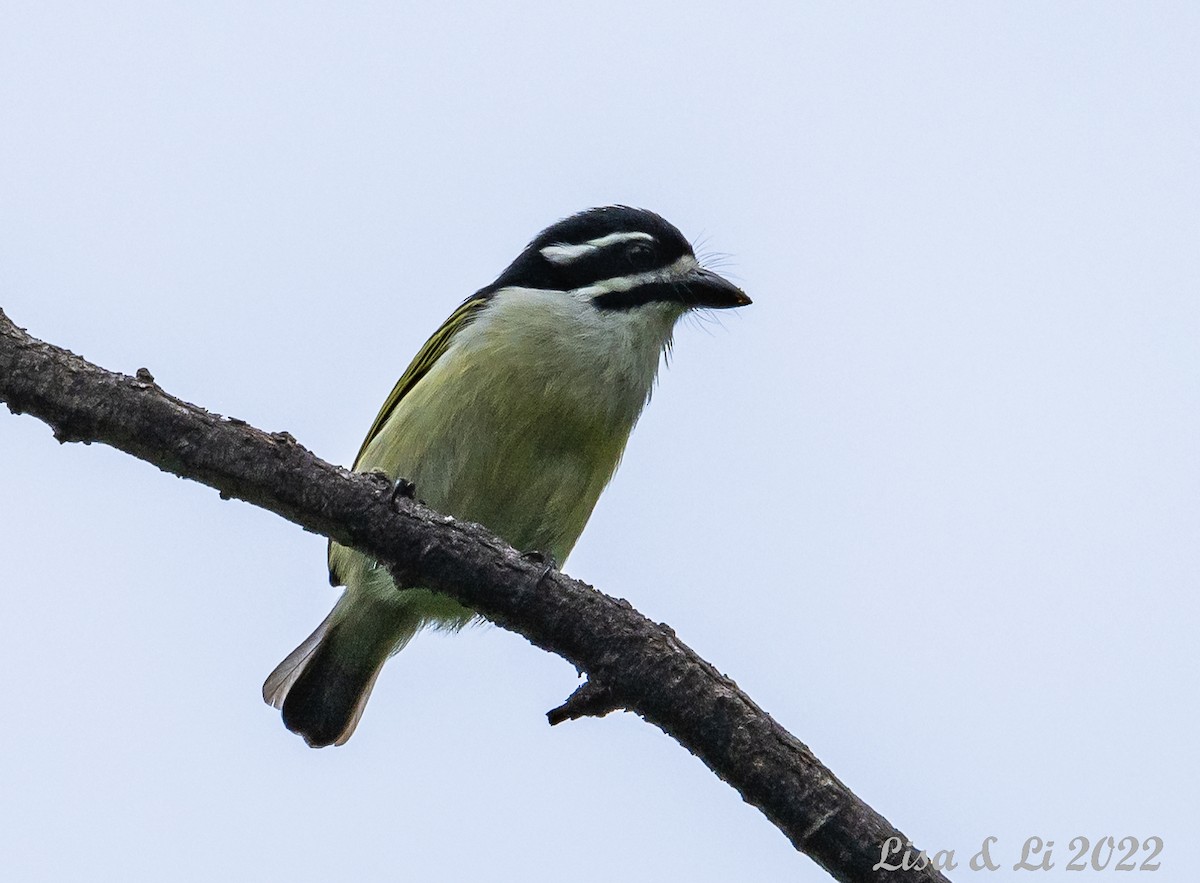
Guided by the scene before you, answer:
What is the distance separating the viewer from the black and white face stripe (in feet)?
22.3

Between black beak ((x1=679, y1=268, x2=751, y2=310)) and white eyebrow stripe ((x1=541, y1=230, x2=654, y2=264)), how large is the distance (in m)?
0.29

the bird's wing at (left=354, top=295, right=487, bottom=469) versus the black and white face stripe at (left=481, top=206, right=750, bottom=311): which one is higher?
the black and white face stripe at (left=481, top=206, right=750, bottom=311)

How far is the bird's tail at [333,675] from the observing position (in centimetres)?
696

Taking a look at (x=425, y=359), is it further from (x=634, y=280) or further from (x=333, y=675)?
(x=333, y=675)

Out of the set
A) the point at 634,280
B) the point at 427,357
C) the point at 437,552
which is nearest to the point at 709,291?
the point at 634,280

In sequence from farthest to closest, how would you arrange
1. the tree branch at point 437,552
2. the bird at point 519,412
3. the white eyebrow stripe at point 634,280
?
the white eyebrow stripe at point 634,280 → the bird at point 519,412 → the tree branch at point 437,552

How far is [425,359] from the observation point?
23.6ft

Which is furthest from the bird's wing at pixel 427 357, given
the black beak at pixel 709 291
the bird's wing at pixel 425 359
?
the black beak at pixel 709 291

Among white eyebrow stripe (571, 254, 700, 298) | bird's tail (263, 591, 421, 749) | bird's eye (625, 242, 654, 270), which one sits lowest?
bird's tail (263, 591, 421, 749)

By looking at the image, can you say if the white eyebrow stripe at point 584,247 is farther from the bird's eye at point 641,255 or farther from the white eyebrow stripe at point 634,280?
the white eyebrow stripe at point 634,280

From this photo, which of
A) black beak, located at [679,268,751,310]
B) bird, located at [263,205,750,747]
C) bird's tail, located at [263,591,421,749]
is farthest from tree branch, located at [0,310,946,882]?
black beak, located at [679,268,751,310]

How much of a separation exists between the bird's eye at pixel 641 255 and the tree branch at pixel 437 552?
247cm

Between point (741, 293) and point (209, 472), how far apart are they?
3116 millimetres

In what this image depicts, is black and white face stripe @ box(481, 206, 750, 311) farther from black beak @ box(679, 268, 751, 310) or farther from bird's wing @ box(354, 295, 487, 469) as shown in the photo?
bird's wing @ box(354, 295, 487, 469)
